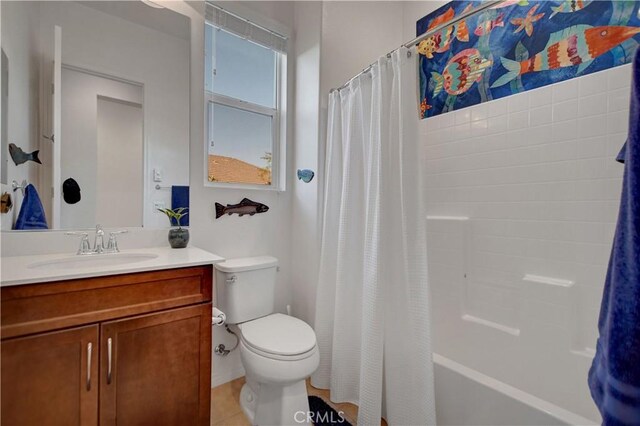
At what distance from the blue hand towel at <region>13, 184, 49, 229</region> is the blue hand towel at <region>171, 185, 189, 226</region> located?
54cm

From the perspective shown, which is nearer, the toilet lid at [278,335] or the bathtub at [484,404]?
the bathtub at [484,404]

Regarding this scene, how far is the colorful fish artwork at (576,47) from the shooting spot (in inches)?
50.0

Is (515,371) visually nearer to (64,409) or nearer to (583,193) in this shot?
(583,193)

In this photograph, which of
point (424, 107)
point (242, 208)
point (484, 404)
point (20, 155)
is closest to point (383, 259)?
point (484, 404)

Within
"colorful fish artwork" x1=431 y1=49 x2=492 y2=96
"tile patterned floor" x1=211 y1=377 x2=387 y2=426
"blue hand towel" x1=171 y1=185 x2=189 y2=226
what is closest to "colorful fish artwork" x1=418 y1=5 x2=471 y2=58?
"colorful fish artwork" x1=431 y1=49 x2=492 y2=96

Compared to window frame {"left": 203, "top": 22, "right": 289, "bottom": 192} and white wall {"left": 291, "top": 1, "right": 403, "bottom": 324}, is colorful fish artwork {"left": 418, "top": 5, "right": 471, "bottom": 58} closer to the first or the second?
white wall {"left": 291, "top": 1, "right": 403, "bottom": 324}

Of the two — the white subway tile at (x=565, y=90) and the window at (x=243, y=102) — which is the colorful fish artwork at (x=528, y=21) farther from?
the window at (x=243, y=102)

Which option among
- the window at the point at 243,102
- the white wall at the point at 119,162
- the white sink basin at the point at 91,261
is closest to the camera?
the white sink basin at the point at 91,261

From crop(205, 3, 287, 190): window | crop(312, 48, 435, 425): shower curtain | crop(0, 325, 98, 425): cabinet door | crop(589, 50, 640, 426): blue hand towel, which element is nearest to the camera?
crop(589, 50, 640, 426): blue hand towel

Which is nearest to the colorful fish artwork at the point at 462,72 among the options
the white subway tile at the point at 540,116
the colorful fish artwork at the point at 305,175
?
the white subway tile at the point at 540,116

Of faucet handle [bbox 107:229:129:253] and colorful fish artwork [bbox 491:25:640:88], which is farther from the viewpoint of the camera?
faucet handle [bbox 107:229:129:253]

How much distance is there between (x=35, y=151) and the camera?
1.31m

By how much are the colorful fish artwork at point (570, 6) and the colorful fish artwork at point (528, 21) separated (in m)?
0.06

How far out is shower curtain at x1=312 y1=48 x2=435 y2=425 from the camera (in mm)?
1335
